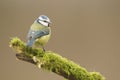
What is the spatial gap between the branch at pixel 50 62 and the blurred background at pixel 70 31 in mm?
1627

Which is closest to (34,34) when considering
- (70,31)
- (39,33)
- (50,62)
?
(39,33)

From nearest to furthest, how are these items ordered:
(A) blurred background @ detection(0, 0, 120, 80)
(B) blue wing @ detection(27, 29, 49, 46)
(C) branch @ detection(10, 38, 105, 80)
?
(C) branch @ detection(10, 38, 105, 80)
(B) blue wing @ detection(27, 29, 49, 46)
(A) blurred background @ detection(0, 0, 120, 80)

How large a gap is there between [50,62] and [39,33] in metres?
0.17

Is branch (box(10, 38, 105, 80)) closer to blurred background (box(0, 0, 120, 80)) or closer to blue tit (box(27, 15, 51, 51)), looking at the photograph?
blue tit (box(27, 15, 51, 51))

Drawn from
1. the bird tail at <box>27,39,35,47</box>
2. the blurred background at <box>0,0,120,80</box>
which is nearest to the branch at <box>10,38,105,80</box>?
the bird tail at <box>27,39,35,47</box>

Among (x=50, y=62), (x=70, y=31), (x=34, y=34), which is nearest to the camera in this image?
(x=50, y=62)

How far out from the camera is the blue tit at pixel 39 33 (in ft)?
5.76

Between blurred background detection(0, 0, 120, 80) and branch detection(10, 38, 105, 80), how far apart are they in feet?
5.34

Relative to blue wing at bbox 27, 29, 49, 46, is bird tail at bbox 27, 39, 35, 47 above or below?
below

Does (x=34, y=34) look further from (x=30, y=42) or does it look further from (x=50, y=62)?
(x=50, y=62)

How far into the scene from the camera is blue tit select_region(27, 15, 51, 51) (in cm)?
A: 176

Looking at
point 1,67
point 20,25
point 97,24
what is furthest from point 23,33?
point 97,24

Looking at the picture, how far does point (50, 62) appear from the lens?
64.8 inches

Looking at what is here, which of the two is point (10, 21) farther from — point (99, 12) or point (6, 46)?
point (99, 12)
